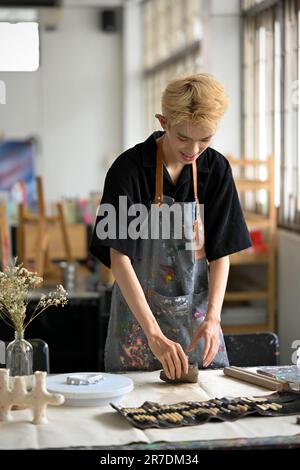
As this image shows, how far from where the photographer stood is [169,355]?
2.48 m

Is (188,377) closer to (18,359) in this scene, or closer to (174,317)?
(174,317)

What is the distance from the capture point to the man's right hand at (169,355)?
2.48 metres

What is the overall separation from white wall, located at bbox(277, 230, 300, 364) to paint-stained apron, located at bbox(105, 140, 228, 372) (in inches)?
119

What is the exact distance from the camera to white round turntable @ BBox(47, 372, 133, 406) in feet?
7.54

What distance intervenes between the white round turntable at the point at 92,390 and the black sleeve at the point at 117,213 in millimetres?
426

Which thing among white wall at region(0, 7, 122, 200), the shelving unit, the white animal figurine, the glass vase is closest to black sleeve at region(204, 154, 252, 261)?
the glass vase

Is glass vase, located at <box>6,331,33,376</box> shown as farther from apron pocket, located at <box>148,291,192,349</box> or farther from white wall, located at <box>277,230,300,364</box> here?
white wall, located at <box>277,230,300,364</box>

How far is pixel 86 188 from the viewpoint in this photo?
12.7m

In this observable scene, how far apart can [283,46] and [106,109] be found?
6642 mm

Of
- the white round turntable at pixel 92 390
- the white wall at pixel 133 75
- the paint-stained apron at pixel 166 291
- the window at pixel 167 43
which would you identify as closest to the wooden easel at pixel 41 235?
the window at pixel 167 43

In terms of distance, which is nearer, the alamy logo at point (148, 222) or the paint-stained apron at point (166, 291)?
the alamy logo at point (148, 222)

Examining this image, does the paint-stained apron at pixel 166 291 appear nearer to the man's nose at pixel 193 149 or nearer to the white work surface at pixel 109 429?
the man's nose at pixel 193 149

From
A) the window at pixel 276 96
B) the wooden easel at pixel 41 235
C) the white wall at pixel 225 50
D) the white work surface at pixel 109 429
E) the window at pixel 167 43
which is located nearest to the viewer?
the white work surface at pixel 109 429

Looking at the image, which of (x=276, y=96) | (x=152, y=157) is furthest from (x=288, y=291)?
(x=152, y=157)
